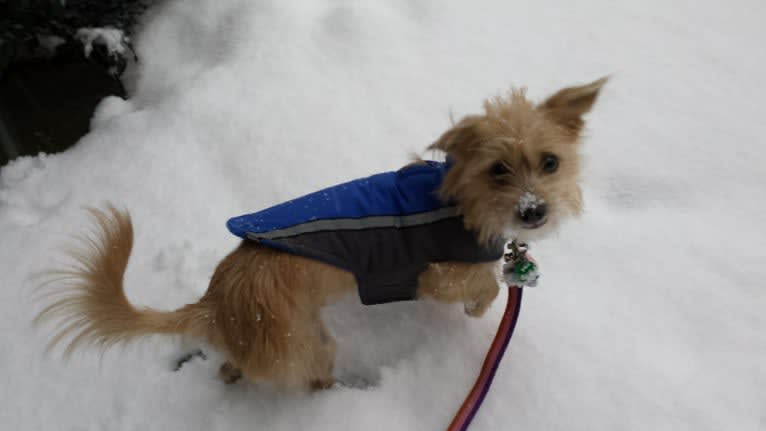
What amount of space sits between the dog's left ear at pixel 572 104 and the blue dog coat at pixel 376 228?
38cm

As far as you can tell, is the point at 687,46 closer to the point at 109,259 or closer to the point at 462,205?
the point at 462,205

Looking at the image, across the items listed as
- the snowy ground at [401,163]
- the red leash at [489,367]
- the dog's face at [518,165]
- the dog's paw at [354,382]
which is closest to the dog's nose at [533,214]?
the dog's face at [518,165]

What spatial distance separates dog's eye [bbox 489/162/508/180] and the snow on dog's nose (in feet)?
0.30

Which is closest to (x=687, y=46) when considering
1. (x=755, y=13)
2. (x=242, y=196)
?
(x=755, y=13)

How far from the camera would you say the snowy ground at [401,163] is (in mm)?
1688

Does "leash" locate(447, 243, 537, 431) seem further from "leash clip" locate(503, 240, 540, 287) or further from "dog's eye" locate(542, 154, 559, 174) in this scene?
"dog's eye" locate(542, 154, 559, 174)

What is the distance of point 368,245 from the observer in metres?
1.57

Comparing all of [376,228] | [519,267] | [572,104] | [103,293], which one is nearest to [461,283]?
[519,267]

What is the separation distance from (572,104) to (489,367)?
894mm

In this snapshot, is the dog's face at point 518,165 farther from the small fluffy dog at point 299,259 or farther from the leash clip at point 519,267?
the leash clip at point 519,267

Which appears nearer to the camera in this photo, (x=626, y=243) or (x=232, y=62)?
(x=626, y=243)

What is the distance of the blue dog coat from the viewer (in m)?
1.52

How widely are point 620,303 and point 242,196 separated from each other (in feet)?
5.62

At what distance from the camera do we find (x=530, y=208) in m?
1.40
